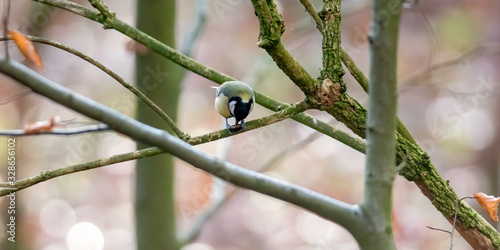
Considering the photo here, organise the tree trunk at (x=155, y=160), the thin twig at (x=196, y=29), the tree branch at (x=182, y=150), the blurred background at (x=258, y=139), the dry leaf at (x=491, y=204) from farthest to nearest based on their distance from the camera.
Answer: the blurred background at (x=258, y=139)
the thin twig at (x=196, y=29)
the tree trunk at (x=155, y=160)
the dry leaf at (x=491, y=204)
the tree branch at (x=182, y=150)

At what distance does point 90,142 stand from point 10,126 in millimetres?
422

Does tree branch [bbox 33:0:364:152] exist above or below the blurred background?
below

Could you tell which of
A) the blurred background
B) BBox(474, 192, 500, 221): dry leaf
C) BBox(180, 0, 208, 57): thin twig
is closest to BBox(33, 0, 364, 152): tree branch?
BBox(474, 192, 500, 221): dry leaf

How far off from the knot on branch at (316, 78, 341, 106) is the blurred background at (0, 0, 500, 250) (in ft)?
6.12

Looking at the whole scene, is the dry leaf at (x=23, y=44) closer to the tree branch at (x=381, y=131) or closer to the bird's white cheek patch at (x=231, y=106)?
the bird's white cheek patch at (x=231, y=106)

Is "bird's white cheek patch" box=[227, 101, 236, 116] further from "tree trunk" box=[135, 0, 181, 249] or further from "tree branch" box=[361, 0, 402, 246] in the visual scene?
"tree branch" box=[361, 0, 402, 246]

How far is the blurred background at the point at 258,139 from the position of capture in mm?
2758

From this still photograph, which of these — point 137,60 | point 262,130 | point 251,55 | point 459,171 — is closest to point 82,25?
point 251,55

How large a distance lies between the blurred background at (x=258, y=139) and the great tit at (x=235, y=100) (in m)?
1.55

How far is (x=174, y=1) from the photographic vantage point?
142 centimetres

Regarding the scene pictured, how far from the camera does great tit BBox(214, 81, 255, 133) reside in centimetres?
90

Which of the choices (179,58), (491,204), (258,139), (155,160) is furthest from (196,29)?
(258,139)

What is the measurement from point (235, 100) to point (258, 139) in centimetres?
225

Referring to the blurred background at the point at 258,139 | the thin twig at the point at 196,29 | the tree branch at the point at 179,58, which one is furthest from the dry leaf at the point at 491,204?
the blurred background at the point at 258,139
